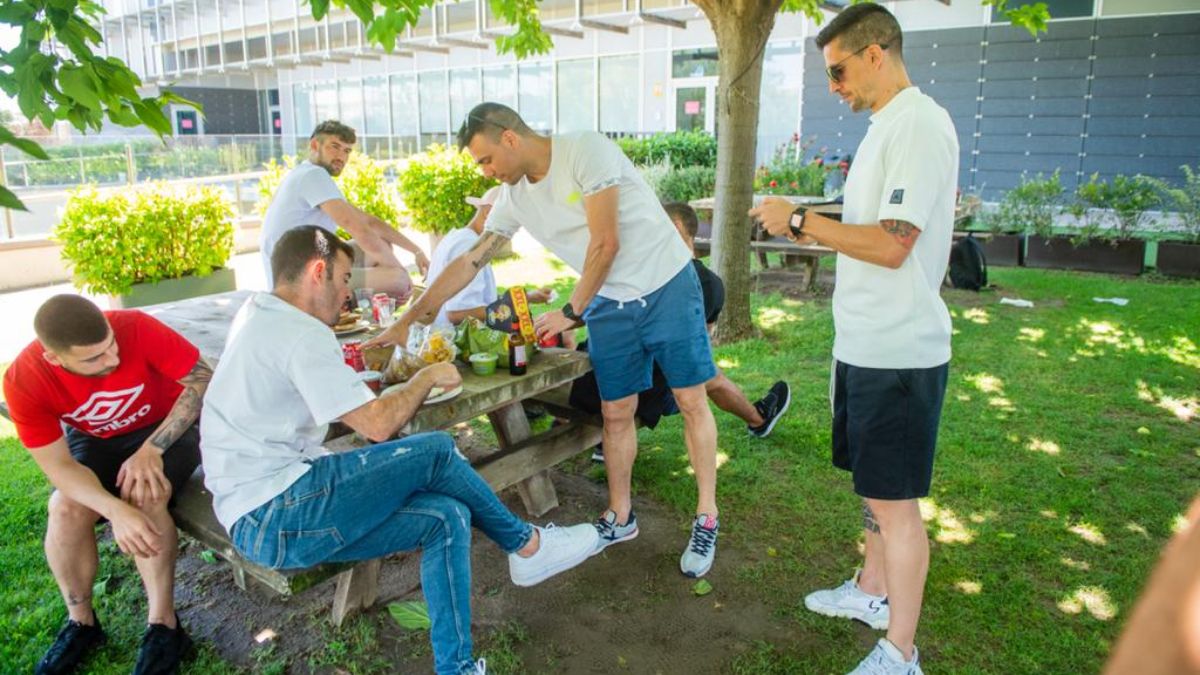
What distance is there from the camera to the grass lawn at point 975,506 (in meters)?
3.02

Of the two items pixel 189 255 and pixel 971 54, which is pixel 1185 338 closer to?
pixel 189 255

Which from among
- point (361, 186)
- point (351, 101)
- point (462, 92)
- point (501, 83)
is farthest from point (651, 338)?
point (351, 101)

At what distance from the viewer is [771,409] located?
4.91 m

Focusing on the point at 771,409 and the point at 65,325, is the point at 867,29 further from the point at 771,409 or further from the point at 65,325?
the point at 771,409

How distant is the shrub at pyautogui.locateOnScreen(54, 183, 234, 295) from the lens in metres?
6.98

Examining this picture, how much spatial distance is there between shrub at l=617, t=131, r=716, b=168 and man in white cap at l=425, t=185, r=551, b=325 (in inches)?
419

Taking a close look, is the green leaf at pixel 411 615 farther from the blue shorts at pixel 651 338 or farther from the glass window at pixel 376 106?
the glass window at pixel 376 106

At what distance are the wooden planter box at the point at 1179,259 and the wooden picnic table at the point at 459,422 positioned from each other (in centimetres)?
826

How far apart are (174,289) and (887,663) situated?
703 centimetres

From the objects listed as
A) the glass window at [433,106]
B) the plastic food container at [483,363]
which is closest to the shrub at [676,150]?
the glass window at [433,106]

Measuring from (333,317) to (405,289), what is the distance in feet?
8.94

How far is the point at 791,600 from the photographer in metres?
3.29

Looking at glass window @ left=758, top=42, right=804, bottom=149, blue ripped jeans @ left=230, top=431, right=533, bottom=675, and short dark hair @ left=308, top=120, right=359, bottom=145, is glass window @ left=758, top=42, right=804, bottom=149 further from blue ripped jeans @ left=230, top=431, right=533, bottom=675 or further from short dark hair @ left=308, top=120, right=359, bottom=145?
blue ripped jeans @ left=230, top=431, right=533, bottom=675

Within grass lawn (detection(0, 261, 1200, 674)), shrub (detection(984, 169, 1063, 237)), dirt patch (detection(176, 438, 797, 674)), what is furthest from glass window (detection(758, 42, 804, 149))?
dirt patch (detection(176, 438, 797, 674))
